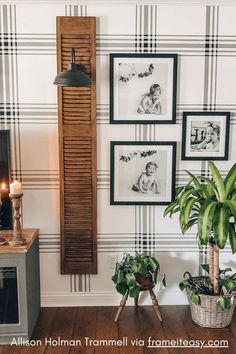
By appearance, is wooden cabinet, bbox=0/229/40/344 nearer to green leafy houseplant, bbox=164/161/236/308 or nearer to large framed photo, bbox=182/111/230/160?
green leafy houseplant, bbox=164/161/236/308

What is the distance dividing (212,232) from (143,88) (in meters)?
1.19

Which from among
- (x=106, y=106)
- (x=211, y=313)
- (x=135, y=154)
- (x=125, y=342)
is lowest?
(x=125, y=342)

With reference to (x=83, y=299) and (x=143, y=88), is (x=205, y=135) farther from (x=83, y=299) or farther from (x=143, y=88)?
(x=83, y=299)

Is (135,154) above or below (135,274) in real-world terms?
above

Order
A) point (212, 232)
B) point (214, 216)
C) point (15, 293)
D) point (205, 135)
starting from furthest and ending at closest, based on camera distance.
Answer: point (205, 135)
point (212, 232)
point (15, 293)
point (214, 216)

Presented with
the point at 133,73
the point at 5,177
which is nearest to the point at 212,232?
the point at 133,73

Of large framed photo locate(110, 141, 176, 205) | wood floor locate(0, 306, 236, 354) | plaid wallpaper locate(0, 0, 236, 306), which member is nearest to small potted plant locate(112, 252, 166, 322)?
wood floor locate(0, 306, 236, 354)

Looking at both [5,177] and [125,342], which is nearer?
[125,342]

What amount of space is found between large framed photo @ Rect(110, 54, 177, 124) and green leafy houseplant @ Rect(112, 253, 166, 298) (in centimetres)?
105

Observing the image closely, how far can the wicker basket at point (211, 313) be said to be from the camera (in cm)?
295

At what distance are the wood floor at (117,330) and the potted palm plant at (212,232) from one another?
0.15 metres

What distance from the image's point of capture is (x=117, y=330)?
2984 millimetres

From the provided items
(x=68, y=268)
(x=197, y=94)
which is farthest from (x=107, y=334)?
(x=197, y=94)

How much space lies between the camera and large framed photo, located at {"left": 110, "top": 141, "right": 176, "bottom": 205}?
3205 millimetres
